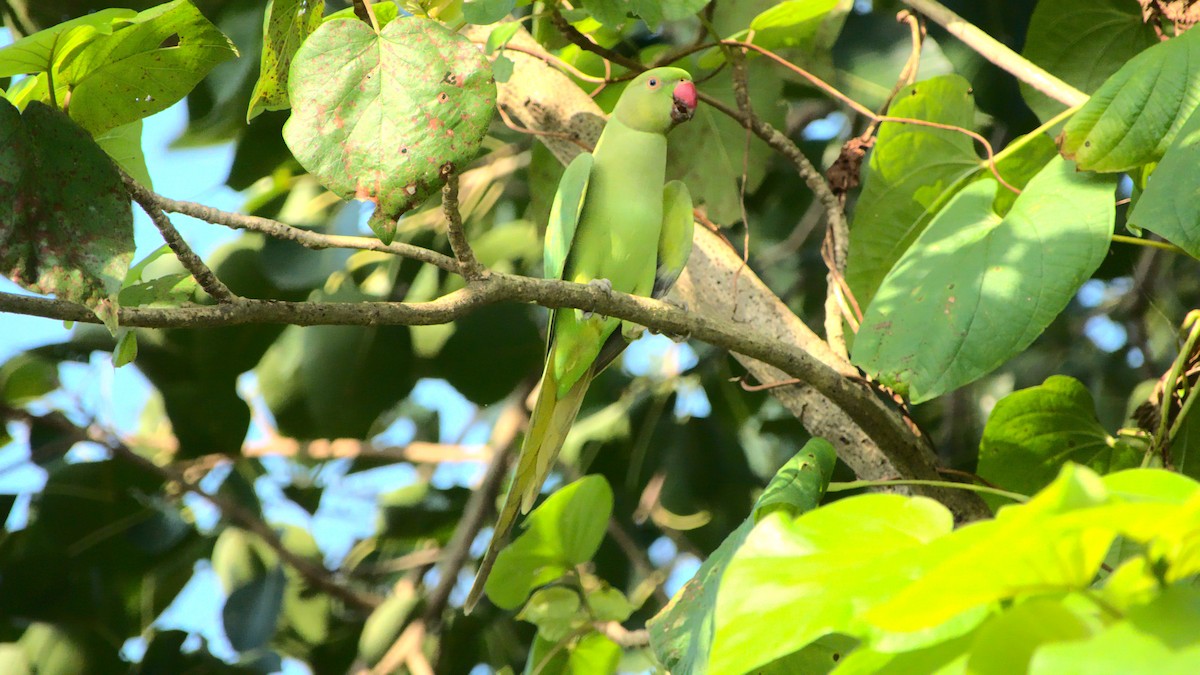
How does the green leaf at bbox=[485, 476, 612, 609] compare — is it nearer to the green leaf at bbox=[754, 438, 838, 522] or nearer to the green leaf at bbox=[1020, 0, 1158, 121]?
the green leaf at bbox=[754, 438, 838, 522]

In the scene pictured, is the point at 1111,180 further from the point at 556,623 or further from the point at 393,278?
the point at 393,278

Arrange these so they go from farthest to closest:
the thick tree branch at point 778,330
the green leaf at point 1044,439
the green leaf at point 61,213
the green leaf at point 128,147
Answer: the green leaf at point 1044,439 → the thick tree branch at point 778,330 → the green leaf at point 128,147 → the green leaf at point 61,213

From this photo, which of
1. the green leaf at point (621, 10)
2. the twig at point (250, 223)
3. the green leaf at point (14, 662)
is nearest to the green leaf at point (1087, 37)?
the green leaf at point (621, 10)

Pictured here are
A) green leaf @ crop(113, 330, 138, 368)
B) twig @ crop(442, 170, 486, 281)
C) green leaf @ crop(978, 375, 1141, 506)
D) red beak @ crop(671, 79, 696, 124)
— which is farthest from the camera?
red beak @ crop(671, 79, 696, 124)

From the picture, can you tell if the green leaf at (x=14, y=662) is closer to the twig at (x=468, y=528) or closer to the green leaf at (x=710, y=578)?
the twig at (x=468, y=528)

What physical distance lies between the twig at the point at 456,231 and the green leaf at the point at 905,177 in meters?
0.84

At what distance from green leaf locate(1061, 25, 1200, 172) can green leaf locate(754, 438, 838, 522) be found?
0.47m

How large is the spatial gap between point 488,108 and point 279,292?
149 centimetres

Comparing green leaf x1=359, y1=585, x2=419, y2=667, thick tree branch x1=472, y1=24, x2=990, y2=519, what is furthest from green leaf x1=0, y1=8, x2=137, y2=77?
green leaf x1=359, y1=585, x2=419, y2=667

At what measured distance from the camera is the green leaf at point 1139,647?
40 cm

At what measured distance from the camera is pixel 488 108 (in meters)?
0.88

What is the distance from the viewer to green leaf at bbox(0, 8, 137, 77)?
2.97ft

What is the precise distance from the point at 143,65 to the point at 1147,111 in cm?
112

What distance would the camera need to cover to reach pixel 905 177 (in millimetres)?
1620
